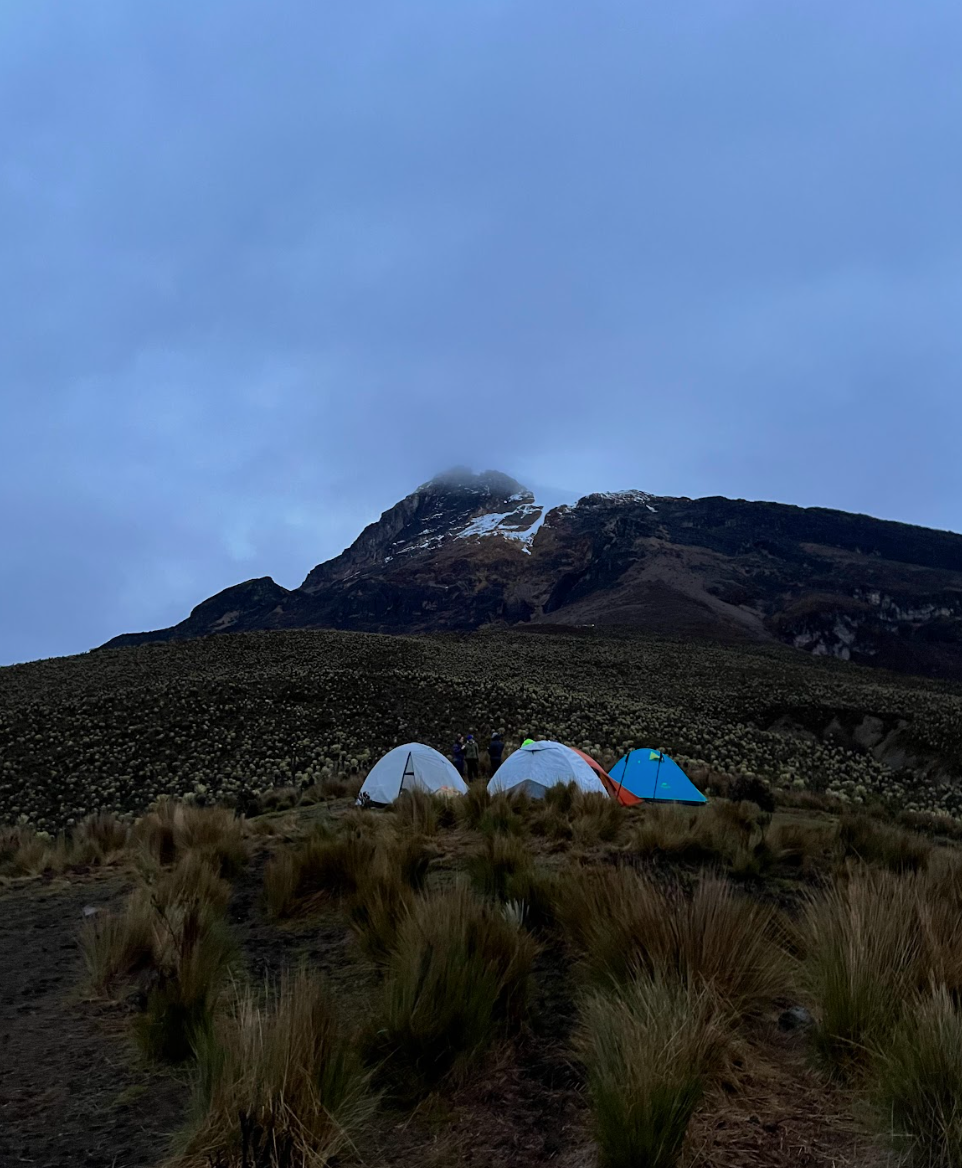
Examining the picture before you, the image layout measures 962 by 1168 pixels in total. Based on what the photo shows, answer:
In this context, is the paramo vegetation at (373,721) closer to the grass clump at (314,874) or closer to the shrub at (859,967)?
the grass clump at (314,874)

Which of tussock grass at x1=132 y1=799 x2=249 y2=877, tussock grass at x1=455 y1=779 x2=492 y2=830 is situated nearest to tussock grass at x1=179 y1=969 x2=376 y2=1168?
tussock grass at x1=132 y1=799 x2=249 y2=877

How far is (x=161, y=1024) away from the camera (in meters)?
3.48

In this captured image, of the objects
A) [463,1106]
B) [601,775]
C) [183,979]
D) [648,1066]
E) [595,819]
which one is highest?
[648,1066]

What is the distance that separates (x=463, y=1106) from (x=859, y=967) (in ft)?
5.92

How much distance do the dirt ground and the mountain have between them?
84567 mm

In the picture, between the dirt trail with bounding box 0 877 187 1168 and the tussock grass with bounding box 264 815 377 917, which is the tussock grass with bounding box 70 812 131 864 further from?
the dirt trail with bounding box 0 877 187 1168

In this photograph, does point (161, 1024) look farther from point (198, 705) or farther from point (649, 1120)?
point (198, 705)

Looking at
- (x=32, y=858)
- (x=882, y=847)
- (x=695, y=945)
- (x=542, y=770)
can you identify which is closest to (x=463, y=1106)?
(x=695, y=945)

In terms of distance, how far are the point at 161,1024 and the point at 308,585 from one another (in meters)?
202

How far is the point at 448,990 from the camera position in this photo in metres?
3.28

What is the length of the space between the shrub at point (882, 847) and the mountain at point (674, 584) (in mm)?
79208

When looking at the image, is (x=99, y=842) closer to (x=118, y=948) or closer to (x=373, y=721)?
(x=118, y=948)

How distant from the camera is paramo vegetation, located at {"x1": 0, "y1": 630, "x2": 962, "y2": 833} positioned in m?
20.3

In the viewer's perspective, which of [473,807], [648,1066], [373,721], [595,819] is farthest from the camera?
[373,721]
